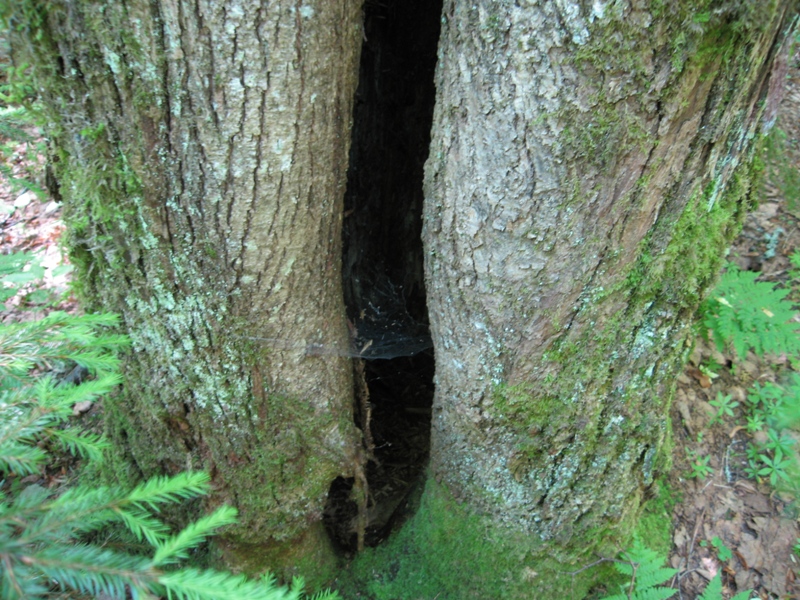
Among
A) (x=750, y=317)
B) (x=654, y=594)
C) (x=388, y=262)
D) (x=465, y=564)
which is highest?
(x=388, y=262)

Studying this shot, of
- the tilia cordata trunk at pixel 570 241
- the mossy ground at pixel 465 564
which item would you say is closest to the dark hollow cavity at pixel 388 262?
the mossy ground at pixel 465 564

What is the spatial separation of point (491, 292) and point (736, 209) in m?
0.84

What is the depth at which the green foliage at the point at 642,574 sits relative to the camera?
2127 millimetres

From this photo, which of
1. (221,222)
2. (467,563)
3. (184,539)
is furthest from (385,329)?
(184,539)

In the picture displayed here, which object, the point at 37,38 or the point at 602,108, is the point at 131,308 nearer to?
the point at 37,38

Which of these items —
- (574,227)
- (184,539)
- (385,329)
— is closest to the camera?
(184,539)

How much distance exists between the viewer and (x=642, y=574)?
221cm

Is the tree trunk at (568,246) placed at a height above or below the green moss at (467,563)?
above

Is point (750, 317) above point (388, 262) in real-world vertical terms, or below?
below

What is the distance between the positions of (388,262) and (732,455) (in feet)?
7.05

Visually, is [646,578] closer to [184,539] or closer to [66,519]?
[184,539]

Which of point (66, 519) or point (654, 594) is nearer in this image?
point (66, 519)

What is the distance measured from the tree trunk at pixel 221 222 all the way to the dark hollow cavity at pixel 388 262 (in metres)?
0.42

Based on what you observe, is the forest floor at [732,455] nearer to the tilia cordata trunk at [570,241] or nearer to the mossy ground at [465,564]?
the mossy ground at [465,564]
